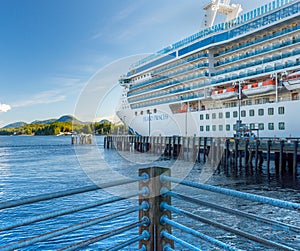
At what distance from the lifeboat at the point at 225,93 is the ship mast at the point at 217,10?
1592 cm

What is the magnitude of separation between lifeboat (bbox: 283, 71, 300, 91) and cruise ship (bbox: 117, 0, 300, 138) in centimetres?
7

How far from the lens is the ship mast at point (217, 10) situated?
40.0 meters

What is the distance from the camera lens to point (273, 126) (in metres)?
22.1

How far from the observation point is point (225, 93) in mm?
27188

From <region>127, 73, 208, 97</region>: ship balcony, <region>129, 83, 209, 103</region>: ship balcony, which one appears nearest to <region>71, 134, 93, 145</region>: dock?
<region>129, 83, 209, 103</region>: ship balcony

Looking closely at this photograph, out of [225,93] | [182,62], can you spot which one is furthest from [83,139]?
[225,93]

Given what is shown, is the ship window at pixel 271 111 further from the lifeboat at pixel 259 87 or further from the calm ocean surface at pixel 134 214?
the calm ocean surface at pixel 134 214

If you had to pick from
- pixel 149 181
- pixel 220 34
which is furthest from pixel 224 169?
pixel 149 181

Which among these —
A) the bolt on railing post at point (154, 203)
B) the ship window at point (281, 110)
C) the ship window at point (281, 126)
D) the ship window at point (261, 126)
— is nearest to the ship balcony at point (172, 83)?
the ship window at point (261, 126)

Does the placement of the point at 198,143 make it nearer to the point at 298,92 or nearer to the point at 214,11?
the point at 298,92

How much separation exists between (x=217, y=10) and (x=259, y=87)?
20.9 m

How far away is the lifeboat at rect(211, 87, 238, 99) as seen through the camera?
26.5 m

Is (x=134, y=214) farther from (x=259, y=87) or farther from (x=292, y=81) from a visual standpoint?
(x=259, y=87)

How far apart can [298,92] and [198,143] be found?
8.97 m
